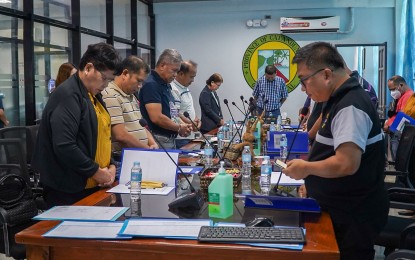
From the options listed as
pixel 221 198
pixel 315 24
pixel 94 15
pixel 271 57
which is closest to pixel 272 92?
pixel 271 57

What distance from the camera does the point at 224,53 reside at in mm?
8828

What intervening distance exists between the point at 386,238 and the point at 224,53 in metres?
6.82

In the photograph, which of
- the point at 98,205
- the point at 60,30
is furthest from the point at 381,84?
the point at 98,205

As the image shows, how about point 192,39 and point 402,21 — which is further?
point 192,39

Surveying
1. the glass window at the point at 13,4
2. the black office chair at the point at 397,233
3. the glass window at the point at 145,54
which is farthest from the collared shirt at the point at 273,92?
the black office chair at the point at 397,233

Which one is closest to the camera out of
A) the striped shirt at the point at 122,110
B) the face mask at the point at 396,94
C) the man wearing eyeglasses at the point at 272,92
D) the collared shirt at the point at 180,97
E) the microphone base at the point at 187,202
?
the microphone base at the point at 187,202

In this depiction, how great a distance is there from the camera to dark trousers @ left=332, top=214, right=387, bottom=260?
5.72 ft

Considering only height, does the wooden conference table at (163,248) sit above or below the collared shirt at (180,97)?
below

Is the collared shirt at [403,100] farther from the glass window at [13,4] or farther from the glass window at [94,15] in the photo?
the glass window at [13,4]

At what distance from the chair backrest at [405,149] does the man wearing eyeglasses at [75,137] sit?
2.01m

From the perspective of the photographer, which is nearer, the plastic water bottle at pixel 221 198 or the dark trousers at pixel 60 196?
the plastic water bottle at pixel 221 198

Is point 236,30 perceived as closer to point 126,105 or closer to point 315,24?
point 315,24

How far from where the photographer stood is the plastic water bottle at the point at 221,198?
1.65 m

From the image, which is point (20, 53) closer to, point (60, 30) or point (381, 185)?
point (60, 30)
